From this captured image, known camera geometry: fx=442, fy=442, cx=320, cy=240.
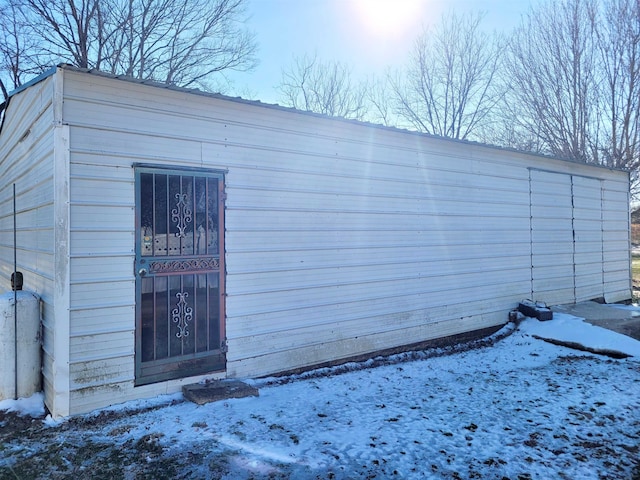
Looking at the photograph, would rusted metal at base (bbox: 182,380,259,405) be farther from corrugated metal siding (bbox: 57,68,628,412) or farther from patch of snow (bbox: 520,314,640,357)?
patch of snow (bbox: 520,314,640,357)

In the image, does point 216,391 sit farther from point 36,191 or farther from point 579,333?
point 579,333

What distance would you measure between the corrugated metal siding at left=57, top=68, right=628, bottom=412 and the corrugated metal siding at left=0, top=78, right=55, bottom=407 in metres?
0.30

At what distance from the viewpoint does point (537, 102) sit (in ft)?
48.4

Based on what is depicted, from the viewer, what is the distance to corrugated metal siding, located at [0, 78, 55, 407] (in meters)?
3.50

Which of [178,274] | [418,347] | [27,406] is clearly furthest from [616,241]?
[27,406]

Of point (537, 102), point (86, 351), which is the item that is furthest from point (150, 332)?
point (537, 102)

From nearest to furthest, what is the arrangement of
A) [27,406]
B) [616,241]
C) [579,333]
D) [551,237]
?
[27,406]
[579,333]
[551,237]
[616,241]

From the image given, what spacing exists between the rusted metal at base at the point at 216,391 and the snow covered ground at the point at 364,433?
0.23ft

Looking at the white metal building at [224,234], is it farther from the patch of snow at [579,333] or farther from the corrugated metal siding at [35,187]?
the patch of snow at [579,333]

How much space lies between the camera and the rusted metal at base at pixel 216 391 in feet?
12.0

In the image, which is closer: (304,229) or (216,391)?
(216,391)

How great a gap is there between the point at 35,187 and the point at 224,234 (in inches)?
69.1

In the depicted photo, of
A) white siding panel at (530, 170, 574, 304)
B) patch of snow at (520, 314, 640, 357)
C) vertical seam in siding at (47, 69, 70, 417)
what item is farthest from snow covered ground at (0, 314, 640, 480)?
white siding panel at (530, 170, 574, 304)

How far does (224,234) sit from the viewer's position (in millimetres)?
4090
